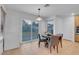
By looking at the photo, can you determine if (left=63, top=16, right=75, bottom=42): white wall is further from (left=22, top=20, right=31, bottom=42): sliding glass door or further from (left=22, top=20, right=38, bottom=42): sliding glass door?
(left=22, top=20, right=31, bottom=42): sliding glass door

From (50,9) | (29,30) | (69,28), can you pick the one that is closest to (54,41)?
(69,28)

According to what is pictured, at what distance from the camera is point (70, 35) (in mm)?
2414

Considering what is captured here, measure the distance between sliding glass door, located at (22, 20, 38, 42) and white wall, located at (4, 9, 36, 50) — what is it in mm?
101

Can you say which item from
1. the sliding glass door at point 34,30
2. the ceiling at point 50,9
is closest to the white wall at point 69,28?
the ceiling at point 50,9

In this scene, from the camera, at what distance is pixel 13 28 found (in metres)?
2.26

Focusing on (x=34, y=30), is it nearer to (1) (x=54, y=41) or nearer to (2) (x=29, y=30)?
(2) (x=29, y=30)

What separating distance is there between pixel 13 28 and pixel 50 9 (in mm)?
974

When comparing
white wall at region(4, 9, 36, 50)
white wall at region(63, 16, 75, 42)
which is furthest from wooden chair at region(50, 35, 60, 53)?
white wall at region(4, 9, 36, 50)

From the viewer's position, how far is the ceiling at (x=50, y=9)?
2.04 metres

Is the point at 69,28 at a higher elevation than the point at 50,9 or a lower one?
lower

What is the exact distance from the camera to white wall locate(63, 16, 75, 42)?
2359mm

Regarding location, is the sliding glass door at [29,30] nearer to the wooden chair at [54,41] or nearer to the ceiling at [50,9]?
the ceiling at [50,9]
